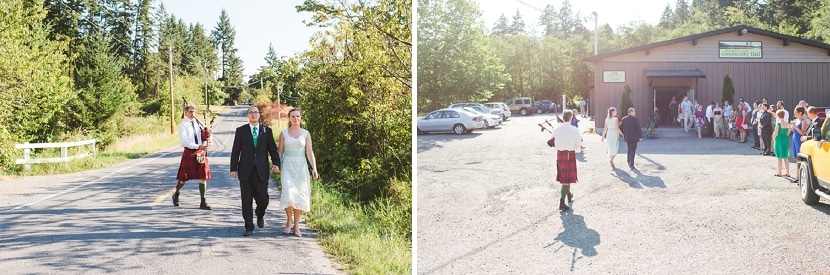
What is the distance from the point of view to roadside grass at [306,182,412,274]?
3.38 metres

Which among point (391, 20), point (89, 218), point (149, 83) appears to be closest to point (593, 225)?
point (391, 20)

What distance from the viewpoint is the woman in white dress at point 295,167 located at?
12.8 ft

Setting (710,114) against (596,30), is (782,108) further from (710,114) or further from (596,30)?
(596,30)

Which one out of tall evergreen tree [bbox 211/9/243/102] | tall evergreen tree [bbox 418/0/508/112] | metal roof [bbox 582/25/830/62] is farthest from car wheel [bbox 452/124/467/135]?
tall evergreen tree [bbox 211/9/243/102]

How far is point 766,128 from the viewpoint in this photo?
2.14m

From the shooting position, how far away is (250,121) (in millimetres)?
3979

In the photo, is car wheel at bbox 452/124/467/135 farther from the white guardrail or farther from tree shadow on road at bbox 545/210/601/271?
the white guardrail

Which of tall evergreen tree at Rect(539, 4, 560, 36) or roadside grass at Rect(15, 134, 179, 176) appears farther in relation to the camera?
roadside grass at Rect(15, 134, 179, 176)

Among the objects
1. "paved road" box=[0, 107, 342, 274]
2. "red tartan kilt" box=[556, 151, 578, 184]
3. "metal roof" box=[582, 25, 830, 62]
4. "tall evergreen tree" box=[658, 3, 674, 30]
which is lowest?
"paved road" box=[0, 107, 342, 274]

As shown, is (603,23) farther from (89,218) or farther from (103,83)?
(103,83)

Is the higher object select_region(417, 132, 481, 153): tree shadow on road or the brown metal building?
the brown metal building

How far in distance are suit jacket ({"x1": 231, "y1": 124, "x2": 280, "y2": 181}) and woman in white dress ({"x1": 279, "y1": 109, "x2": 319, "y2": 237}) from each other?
3.5 inches

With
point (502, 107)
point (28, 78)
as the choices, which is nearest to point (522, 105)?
point (502, 107)

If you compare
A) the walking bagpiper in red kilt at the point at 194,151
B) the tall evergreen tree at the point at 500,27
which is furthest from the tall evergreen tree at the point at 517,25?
the walking bagpiper in red kilt at the point at 194,151
